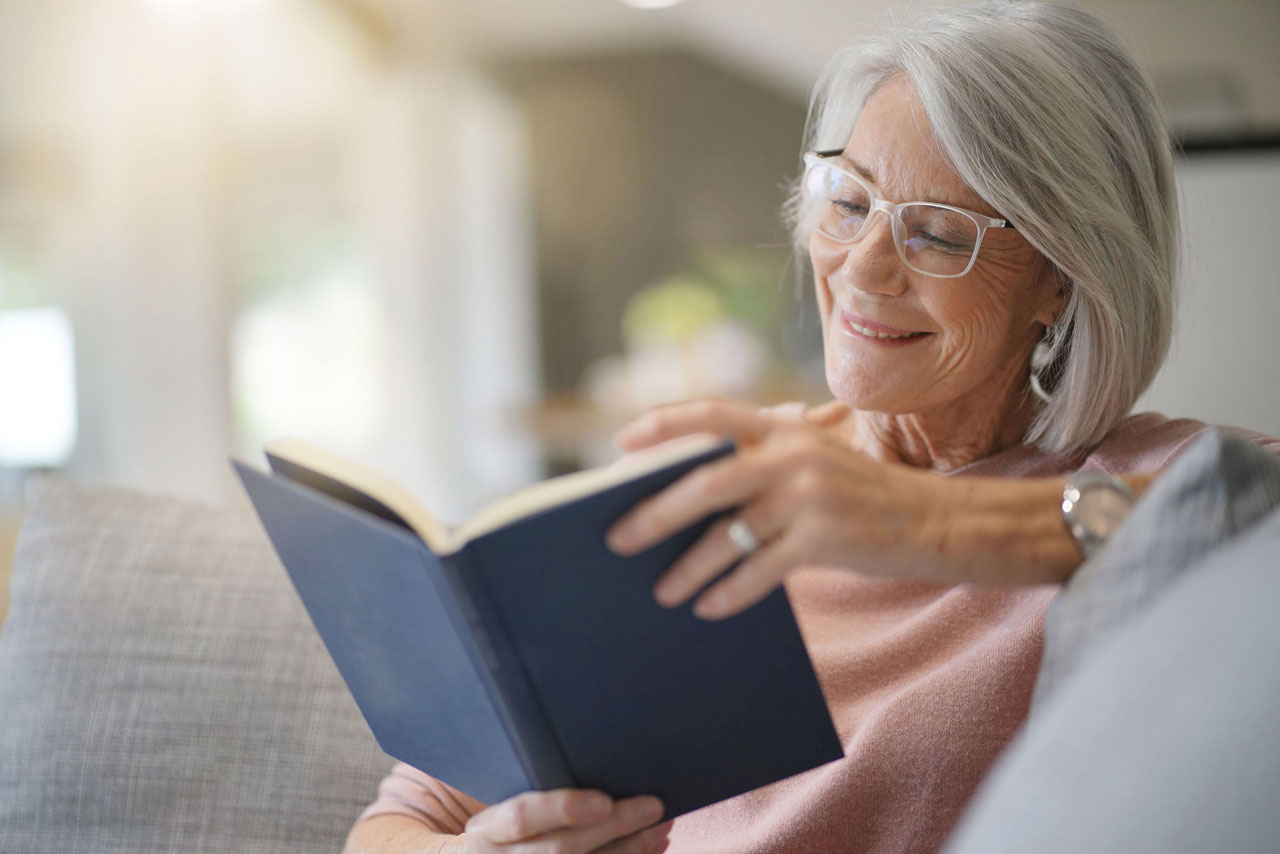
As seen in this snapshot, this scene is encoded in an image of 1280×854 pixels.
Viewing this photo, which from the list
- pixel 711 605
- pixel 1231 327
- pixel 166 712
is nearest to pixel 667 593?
pixel 711 605

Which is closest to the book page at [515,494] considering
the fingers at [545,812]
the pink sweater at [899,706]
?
the fingers at [545,812]

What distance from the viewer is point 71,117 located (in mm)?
3711

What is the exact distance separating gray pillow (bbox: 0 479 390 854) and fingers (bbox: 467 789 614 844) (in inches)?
20.4

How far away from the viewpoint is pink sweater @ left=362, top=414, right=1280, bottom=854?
963 mm

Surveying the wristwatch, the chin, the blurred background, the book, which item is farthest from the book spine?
the blurred background

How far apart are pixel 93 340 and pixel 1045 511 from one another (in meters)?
3.70

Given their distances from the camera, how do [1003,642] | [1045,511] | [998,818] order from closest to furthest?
[998,818]
[1045,511]
[1003,642]

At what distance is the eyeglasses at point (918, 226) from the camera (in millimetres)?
1100

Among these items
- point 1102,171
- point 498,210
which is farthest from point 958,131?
point 498,210

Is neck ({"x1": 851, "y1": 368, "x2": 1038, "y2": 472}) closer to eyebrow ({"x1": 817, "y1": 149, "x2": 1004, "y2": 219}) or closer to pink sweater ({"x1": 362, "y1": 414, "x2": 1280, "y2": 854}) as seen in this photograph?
pink sweater ({"x1": 362, "y1": 414, "x2": 1280, "y2": 854})

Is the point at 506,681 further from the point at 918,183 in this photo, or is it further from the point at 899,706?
the point at 918,183

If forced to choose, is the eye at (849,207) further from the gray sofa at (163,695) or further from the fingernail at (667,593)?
the gray sofa at (163,695)

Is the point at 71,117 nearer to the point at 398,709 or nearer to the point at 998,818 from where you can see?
the point at 398,709

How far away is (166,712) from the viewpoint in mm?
1224
